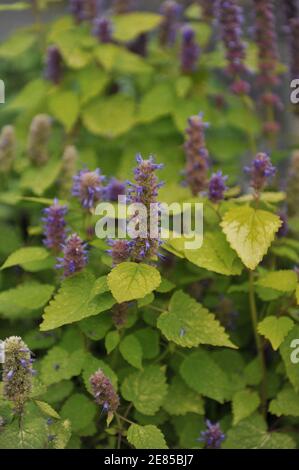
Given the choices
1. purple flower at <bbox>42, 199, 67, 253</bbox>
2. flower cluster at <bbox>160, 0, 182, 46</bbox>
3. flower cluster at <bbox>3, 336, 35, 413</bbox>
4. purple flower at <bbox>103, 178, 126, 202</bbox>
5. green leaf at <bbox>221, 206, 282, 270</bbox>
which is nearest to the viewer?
flower cluster at <bbox>3, 336, 35, 413</bbox>

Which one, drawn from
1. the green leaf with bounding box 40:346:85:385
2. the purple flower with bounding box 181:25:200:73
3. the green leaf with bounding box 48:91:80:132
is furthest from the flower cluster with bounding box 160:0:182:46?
the green leaf with bounding box 40:346:85:385

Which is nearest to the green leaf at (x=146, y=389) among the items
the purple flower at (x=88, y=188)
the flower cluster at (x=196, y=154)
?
the purple flower at (x=88, y=188)

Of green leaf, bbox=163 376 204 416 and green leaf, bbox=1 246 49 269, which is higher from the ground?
green leaf, bbox=1 246 49 269

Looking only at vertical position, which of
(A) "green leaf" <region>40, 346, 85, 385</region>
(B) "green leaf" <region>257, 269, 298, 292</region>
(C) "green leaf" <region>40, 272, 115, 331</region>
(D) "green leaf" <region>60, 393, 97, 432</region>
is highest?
(C) "green leaf" <region>40, 272, 115, 331</region>

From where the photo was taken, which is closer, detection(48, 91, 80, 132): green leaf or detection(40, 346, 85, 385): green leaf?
detection(40, 346, 85, 385): green leaf

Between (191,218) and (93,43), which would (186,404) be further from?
(93,43)

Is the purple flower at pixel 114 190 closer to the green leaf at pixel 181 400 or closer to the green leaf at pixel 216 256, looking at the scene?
the green leaf at pixel 216 256

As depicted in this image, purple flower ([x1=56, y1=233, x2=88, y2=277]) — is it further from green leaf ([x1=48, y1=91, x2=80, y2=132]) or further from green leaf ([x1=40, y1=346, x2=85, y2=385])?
green leaf ([x1=48, y1=91, x2=80, y2=132])
